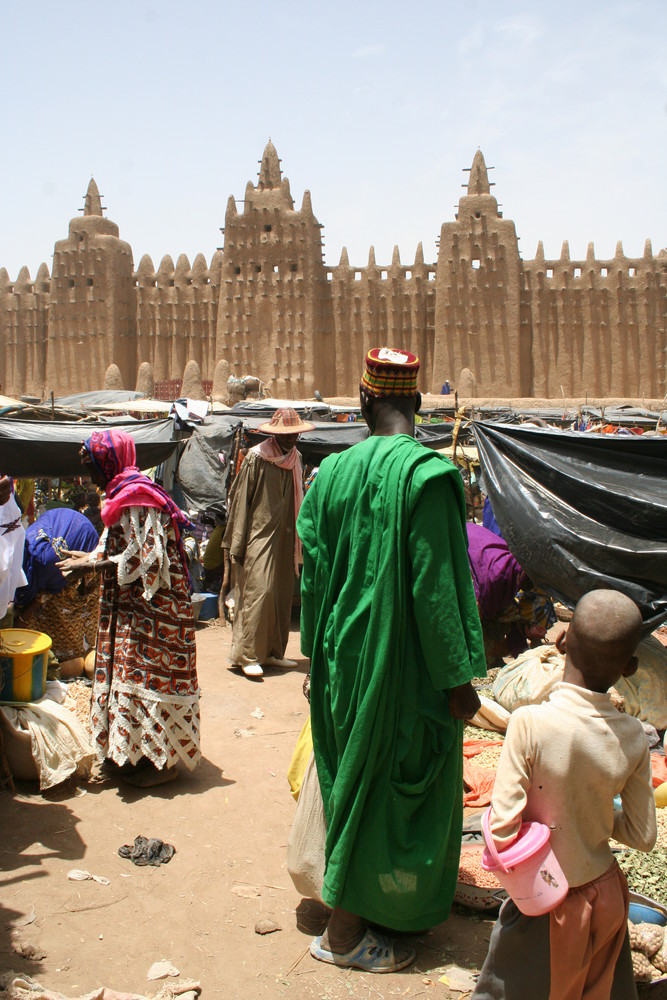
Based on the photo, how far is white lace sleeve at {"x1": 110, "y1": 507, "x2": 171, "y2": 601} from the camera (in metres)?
4.03

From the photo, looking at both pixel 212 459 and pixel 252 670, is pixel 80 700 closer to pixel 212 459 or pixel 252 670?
pixel 252 670

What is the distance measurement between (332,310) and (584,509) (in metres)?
28.5

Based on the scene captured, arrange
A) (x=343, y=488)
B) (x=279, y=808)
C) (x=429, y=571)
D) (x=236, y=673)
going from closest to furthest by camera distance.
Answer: (x=429, y=571), (x=343, y=488), (x=279, y=808), (x=236, y=673)

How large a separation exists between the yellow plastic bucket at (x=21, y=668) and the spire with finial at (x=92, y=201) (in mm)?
33448

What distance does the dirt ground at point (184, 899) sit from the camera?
271cm

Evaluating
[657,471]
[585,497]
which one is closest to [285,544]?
[585,497]

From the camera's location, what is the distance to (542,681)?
15.0ft

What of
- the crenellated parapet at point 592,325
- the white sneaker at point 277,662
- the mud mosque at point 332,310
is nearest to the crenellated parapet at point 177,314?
the mud mosque at point 332,310

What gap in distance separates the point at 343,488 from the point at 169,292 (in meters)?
33.8

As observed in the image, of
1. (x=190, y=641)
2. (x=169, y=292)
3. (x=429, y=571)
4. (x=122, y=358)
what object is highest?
(x=169, y=292)

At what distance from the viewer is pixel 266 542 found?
6520 mm

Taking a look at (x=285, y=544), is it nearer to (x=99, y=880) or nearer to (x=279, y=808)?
(x=279, y=808)

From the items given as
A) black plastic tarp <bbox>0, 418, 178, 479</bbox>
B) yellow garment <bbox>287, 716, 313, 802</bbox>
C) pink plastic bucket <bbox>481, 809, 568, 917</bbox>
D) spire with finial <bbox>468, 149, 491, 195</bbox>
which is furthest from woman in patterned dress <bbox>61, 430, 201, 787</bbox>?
spire with finial <bbox>468, 149, 491, 195</bbox>

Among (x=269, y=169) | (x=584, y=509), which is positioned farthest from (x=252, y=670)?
(x=269, y=169)
